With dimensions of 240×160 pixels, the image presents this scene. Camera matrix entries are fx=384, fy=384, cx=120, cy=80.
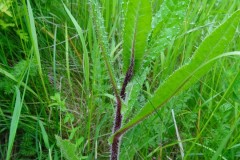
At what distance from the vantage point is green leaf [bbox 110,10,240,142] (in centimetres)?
78

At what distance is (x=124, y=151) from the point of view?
121cm

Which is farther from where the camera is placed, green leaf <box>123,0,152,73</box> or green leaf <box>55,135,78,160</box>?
green leaf <box>55,135,78,160</box>

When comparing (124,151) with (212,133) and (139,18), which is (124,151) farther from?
(139,18)

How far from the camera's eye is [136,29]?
32.3 inches

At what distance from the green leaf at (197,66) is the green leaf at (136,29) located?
9 cm

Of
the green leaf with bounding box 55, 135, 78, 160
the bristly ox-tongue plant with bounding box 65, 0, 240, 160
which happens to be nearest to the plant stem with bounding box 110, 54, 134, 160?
the bristly ox-tongue plant with bounding box 65, 0, 240, 160

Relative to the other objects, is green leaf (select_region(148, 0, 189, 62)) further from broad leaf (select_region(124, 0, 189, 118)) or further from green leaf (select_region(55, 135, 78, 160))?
green leaf (select_region(55, 135, 78, 160))

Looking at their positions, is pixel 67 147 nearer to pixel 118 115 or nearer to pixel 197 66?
pixel 118 115

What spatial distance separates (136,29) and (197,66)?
155 millimetres

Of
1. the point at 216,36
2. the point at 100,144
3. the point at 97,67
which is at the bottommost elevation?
the point at 100,144

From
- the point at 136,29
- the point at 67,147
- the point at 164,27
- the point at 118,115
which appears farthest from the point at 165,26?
the point at 67,147

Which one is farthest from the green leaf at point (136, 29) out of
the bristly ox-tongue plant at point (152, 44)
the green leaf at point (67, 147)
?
the green leaf at point (67, 147)

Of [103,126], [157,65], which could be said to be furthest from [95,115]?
[157,65]

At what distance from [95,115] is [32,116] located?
0.78 feet
